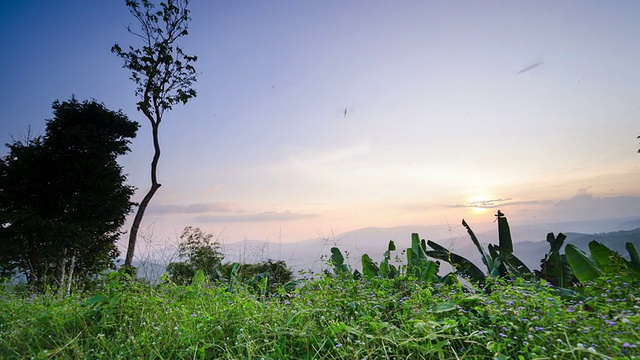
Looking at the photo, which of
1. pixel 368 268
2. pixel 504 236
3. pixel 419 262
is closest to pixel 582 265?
pixel 504 236

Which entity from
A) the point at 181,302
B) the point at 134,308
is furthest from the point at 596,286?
the point at 134,308

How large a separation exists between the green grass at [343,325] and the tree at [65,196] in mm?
10679

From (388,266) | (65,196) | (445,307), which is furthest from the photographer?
(65,196)

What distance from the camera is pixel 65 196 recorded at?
13398mm

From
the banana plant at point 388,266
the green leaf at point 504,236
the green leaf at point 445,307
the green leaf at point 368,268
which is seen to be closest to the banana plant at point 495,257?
the green leaf at point 504,236

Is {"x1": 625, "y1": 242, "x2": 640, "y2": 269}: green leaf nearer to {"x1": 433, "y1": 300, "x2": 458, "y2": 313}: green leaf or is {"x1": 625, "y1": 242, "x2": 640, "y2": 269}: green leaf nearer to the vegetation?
the vegetation

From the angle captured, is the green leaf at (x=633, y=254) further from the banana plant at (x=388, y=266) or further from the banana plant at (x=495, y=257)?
the banana plant at (x=388, y=266)

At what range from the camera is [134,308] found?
3389 mm

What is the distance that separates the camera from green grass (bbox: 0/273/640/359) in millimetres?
2299

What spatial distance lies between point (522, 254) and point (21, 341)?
529cm

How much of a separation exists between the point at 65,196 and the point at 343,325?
562 inches

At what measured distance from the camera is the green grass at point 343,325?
7.54 feet

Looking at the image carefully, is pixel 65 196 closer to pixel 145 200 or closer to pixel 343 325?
pixel 145 200

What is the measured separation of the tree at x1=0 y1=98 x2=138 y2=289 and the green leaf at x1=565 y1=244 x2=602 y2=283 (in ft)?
44.0
